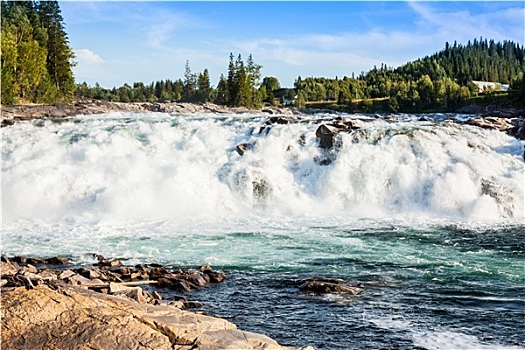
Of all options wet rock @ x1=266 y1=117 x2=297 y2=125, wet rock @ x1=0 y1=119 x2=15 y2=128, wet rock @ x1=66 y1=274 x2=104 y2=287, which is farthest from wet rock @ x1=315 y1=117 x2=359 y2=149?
wet rock @ x1=0 y1=119 x2=15 y2=128

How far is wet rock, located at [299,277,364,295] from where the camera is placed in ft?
33.4

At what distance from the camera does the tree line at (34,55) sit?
50062mm

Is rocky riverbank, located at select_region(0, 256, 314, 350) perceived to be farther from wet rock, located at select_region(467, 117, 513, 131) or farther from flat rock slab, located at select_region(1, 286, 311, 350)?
wet rock, located at select_region(467, 117, 513, 131)

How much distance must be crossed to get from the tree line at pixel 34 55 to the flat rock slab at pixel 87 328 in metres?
42.9

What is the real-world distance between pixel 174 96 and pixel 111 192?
106 meters

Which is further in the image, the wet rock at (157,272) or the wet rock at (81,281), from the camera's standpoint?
the wet rock at (157,272)

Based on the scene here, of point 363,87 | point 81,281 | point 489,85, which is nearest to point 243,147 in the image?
point 81,281

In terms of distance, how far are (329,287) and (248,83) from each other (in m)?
72.3

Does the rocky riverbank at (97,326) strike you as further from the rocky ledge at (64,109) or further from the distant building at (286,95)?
the distant building at (286,95)

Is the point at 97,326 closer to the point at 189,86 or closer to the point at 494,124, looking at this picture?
the point at 494,124

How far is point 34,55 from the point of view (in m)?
54.0

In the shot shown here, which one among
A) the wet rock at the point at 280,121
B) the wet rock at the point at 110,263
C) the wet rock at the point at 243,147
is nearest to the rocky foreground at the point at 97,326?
the wet rock at the point at 110,263

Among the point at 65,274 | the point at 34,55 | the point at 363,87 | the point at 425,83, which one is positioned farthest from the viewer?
the point at 363,87

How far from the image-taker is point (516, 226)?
1769cm
